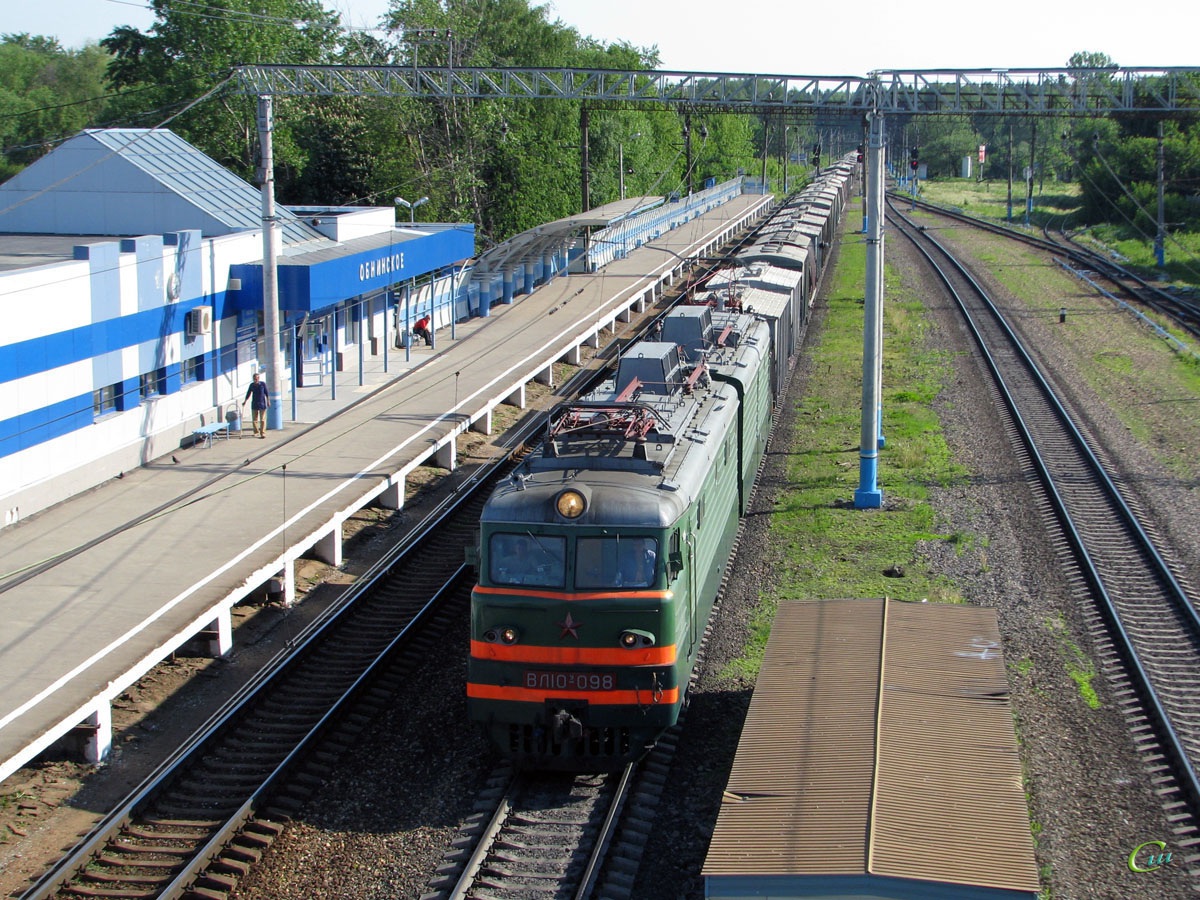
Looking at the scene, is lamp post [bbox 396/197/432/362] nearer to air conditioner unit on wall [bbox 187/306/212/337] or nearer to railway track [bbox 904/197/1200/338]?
air conditioner unit on wall [bbox 187/306/212/337]

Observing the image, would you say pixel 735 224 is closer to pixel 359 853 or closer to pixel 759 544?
pixel 759 544

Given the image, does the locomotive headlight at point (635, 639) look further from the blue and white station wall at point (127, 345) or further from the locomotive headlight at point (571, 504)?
the blue and white station wall at point (127, 345)

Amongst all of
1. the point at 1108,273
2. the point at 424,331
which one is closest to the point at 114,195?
the point at 424,331

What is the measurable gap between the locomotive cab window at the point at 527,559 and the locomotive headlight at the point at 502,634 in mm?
393

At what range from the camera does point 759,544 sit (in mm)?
17766

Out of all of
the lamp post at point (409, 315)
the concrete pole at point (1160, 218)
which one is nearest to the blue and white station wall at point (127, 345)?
the lamp post at point (409, 315)

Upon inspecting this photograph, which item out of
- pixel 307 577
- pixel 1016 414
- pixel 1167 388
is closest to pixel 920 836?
pixel 307 577

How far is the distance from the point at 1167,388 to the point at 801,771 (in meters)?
22.2

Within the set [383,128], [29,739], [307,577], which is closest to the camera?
[29,739]

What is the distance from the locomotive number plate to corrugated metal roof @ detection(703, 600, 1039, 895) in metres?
1.23

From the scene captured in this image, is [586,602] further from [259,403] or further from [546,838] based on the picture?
[259,403]

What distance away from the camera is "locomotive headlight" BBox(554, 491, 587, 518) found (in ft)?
34.4

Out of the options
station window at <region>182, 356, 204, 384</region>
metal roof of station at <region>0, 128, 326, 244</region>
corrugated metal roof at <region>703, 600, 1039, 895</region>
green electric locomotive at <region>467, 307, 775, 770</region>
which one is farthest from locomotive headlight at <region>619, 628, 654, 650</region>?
metal roof of station at <region>0, 128, 326, 244</region>

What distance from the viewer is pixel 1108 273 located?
49.2 m
